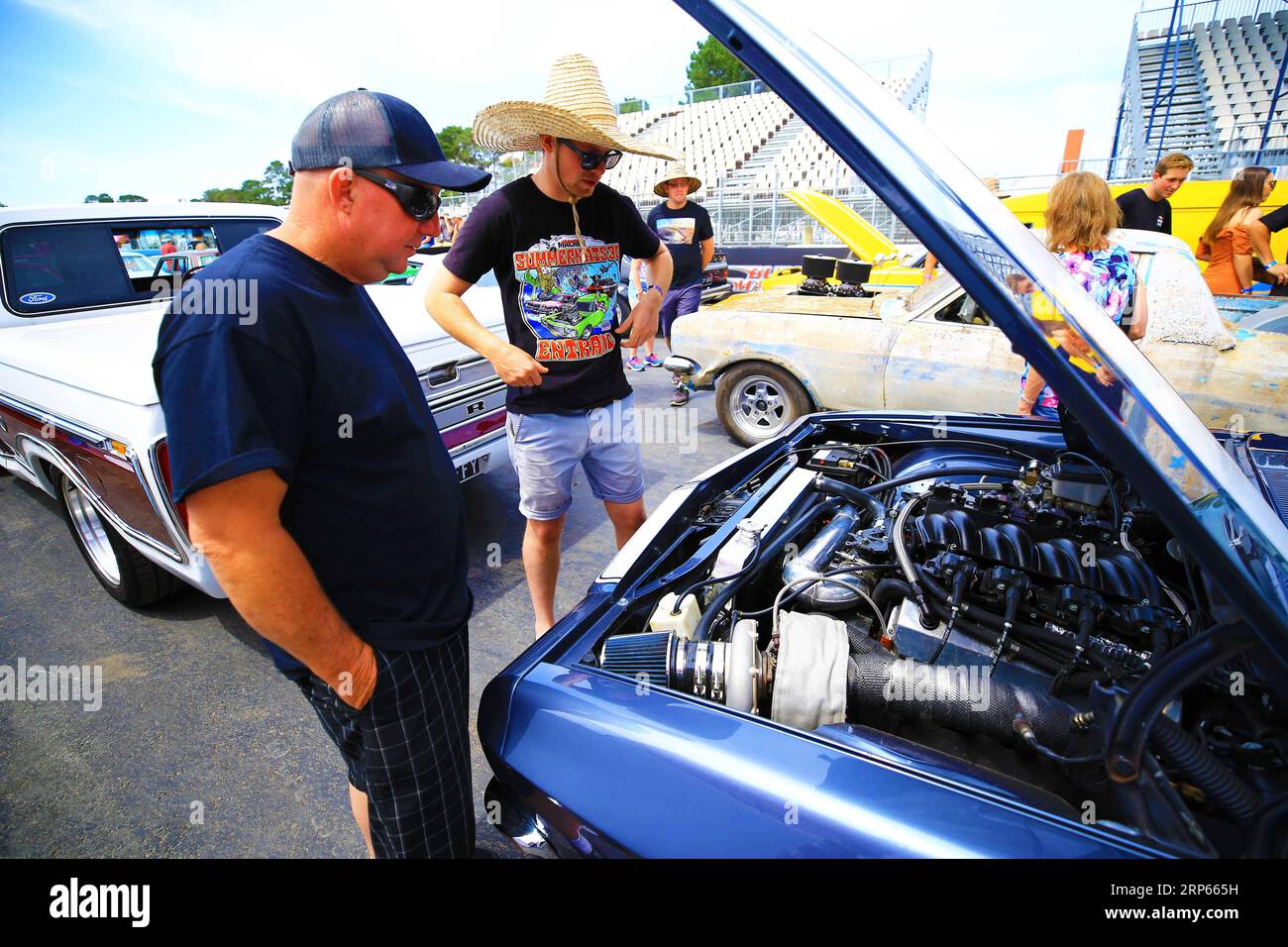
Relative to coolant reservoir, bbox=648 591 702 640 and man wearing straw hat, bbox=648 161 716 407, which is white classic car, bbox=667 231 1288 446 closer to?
man wearing straw hat, bbox=648 161 716 407

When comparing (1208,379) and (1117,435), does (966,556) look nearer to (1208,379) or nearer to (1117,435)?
(1117,435)

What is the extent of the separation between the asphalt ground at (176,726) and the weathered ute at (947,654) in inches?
33.7

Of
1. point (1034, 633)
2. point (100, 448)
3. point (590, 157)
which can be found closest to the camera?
point (1034, 633)

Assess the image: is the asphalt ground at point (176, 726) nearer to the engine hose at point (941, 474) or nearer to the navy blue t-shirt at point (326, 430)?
the navy blue t-shirt at point (326, 430)

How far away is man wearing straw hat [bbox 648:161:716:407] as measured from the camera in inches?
239

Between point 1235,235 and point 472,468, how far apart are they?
21.0 feet

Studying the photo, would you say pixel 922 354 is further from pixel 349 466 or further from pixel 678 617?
pixel 349 466

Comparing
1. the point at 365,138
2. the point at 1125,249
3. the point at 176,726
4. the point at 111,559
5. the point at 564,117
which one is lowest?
the point at 176,726

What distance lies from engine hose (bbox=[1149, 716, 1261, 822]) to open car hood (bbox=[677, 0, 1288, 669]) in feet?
0.74

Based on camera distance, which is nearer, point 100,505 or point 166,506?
point 166,506

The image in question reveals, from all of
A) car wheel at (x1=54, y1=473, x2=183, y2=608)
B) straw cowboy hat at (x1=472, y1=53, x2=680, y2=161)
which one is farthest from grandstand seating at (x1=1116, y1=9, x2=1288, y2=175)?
car wheel at (x1=54, y1=473, x2=183, y2=608)

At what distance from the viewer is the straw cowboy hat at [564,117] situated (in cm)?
210

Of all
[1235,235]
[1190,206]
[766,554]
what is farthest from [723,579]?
[1190,206]

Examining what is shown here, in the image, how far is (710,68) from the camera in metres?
41.2
